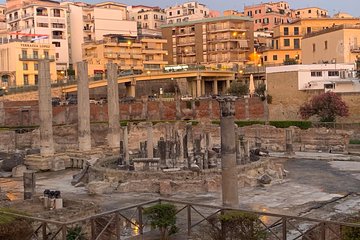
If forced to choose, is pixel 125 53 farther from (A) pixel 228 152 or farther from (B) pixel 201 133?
(A) pixel 228 152

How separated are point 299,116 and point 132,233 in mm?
40768

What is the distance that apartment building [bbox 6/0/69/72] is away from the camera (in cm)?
8062

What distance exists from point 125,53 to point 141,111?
22718 mm

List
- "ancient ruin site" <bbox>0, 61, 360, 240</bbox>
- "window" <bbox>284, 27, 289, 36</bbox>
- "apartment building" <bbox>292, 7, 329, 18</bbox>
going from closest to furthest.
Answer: "ancient ruin site" <bbox>0, 61, 360, 240</bbox> → "window" <bbox>284, 27, 289, 36</bbox> → "apartment building" <bbox>292, 7, 329, 18</bbox>

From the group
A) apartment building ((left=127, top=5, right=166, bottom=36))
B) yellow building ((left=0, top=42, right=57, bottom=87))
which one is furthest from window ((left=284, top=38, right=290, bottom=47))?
yellow building ((left=0, top=42, right=57, bottom=87))

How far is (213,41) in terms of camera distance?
3396 inches

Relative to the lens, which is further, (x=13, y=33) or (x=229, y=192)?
(x=13, y=33)

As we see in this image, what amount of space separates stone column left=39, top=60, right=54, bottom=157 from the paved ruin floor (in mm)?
2892

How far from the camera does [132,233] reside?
664 inches

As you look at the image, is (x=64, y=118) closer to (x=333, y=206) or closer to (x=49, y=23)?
(x=49, y=23)

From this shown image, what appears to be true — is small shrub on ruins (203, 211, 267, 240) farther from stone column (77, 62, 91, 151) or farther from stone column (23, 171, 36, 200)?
stone column (77, 62, 91, 151)

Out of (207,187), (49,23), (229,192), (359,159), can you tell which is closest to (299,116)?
(359,159)

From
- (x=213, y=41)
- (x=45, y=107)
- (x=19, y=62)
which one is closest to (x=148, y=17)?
(x=213, y=41)

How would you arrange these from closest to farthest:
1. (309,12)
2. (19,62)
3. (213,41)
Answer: (19,62)
(213,41)
(309,12)
